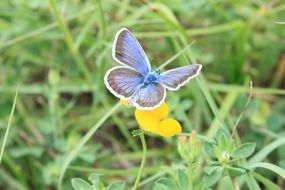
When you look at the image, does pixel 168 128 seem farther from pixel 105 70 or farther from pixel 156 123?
pixel 105 70

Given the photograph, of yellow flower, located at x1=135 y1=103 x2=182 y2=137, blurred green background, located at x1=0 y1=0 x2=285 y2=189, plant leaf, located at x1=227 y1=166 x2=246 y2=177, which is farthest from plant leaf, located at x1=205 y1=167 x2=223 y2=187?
blurred green background, located at x1=0 y1=0 x2=285 y2=189

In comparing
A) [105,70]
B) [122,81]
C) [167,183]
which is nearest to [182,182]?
[167,183]

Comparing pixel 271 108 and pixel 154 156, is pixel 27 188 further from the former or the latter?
pixel 271 108

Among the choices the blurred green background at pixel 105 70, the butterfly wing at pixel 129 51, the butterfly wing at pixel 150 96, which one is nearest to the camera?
the butterfly wing at pixel 150 96

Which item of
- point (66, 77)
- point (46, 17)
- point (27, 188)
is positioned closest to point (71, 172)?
point (27, 188)

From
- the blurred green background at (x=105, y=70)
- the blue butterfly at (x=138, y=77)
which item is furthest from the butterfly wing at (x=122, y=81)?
the blurred green background at (x=105, y=70)

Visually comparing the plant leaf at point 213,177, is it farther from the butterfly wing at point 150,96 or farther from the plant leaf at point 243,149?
the butterfly wing at point 150,96
